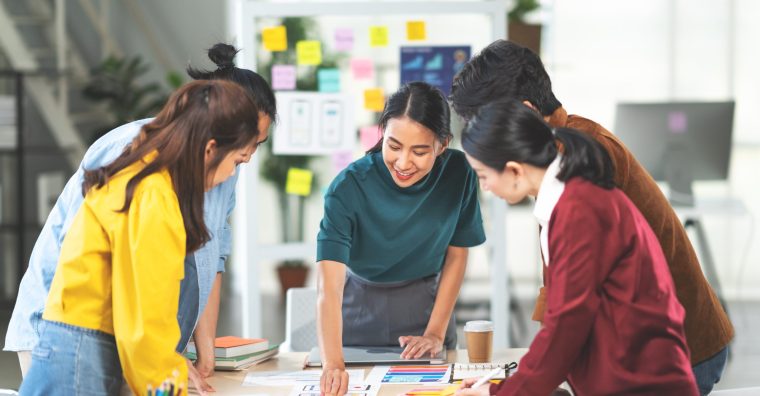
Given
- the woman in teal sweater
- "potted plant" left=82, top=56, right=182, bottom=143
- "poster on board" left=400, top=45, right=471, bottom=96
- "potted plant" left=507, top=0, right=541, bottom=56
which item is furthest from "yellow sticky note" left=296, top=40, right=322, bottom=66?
"potted plant" left=82, top=56, right=182, bottom=143

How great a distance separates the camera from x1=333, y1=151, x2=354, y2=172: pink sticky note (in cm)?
412

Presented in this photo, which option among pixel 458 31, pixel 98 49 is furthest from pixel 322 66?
pixel 98 49

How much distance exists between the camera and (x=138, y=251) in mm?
1614

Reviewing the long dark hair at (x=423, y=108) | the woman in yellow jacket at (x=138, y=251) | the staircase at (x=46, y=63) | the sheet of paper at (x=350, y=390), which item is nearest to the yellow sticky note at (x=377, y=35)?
the long dark hair at (x=423, y=108)

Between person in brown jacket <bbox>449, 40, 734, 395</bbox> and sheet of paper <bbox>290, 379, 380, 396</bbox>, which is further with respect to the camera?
sheet of paper <bbox>290, 379, 380, 396</bbox>

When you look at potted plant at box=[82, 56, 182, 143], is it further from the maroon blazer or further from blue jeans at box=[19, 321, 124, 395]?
the maroon blazer

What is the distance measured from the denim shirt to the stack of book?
27cm

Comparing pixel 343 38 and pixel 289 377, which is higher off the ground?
pixel 343 38

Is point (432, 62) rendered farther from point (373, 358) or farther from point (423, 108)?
point (373, 358)

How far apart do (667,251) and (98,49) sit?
6.37 meters

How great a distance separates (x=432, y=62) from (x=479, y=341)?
2.04 meters

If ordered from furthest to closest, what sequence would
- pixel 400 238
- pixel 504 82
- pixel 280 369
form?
1. pixel 400 238
2. pixel 280 369
3. pixel 504 82

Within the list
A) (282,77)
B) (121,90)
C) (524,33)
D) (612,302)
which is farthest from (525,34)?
(612,302)

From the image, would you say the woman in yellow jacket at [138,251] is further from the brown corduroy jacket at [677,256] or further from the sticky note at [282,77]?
the sticky note at [282,77]
